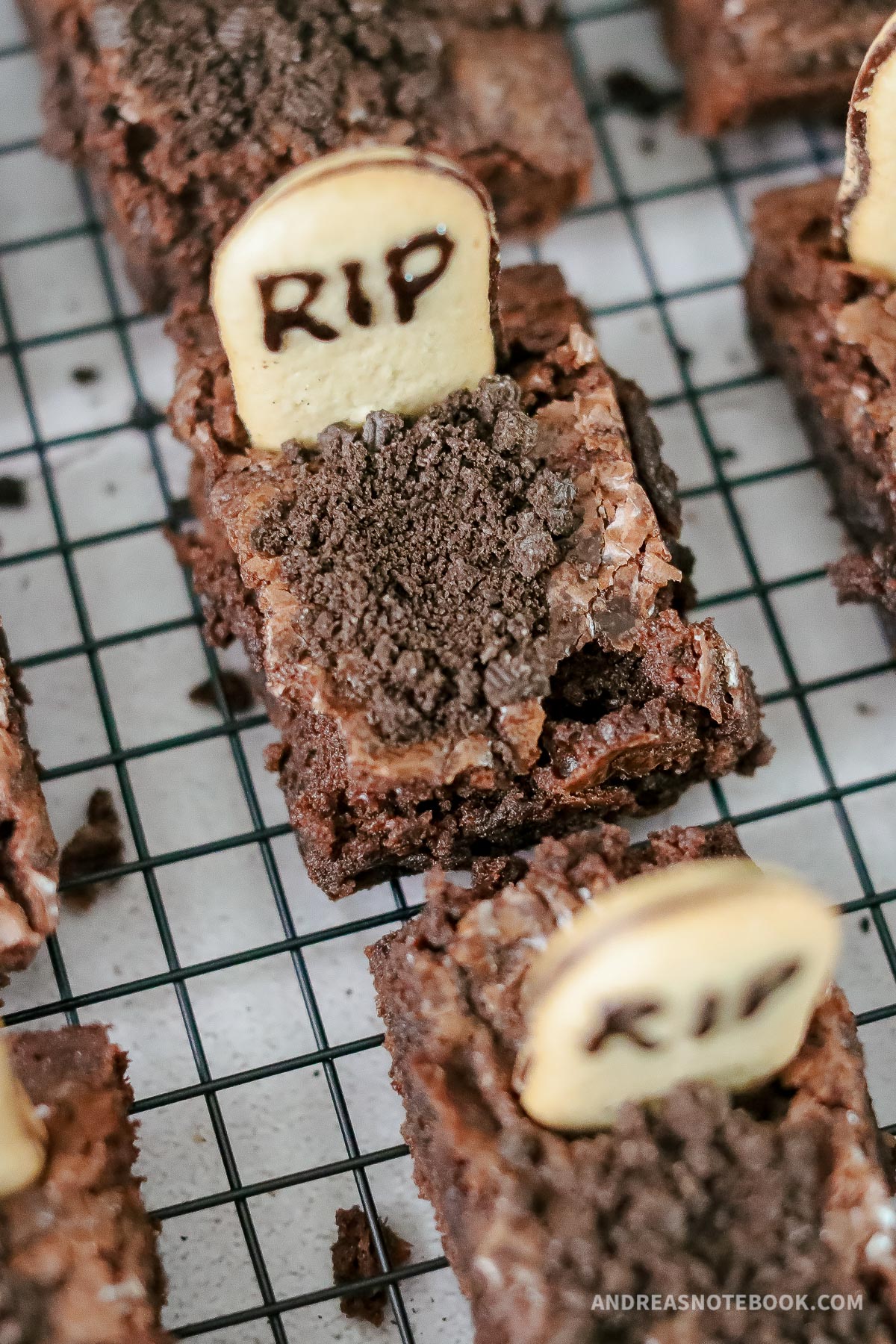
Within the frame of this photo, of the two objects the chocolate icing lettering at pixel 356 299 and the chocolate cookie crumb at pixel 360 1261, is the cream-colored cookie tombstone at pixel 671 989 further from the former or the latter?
the chocolate icing lettering at pixel 356 299

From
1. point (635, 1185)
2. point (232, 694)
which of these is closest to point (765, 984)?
point (635, 1185)

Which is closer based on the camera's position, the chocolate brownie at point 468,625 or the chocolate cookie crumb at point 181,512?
the chocolate brownie at point 468,625

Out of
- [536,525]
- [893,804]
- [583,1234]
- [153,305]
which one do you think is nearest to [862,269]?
[536,525]

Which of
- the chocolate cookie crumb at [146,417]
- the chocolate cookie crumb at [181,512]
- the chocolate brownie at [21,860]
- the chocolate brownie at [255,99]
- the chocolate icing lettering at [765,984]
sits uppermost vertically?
the chocolate brownie at [255,99]

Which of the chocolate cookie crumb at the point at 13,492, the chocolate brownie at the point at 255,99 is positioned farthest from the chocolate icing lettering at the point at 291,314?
the chocolate cookie crumb at the point at 13,492

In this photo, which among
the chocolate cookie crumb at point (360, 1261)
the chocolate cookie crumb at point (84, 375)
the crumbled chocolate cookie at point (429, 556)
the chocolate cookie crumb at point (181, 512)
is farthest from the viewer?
the chocolate cookie crumb at point (84, 375)

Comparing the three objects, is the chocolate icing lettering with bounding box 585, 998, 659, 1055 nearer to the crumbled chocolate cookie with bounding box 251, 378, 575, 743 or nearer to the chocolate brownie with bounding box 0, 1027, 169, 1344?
the crumbled chocolate cookie with bounding box 251, 378, 575, 743
